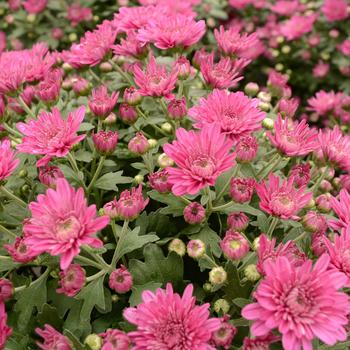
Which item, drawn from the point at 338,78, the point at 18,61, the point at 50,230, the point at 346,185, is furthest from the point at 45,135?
the point at 338,78

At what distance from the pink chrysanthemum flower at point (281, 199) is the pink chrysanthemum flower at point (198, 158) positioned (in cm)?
15

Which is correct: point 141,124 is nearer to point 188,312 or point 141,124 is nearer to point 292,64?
point 188,312

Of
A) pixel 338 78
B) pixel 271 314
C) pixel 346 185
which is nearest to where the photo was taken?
pixel 271 314

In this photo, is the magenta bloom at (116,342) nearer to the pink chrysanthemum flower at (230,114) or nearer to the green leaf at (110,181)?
the green leaf at (110,181)

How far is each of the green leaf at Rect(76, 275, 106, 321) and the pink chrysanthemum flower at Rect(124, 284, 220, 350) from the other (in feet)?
0.60

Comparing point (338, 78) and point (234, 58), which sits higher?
point (234, 58)

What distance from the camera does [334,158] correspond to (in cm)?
151

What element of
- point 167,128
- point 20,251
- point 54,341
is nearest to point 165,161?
point 167,128

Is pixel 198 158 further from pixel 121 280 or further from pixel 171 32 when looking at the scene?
pixel 171 32

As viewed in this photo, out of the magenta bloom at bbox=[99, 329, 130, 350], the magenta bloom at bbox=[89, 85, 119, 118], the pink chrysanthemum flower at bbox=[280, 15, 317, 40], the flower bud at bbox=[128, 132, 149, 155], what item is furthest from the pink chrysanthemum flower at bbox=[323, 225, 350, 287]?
the pink chrysanthemum flower at bbox=[280, 15, 317, 40]

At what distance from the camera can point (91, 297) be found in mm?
1286

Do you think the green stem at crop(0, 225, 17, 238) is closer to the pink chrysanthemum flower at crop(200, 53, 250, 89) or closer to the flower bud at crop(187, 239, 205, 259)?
the flower bud at crop(187, 239, 205, 259)

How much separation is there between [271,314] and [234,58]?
121 cm

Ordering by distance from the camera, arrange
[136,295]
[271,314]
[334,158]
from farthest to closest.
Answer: [334,158]
[136,295]
[271,314]
